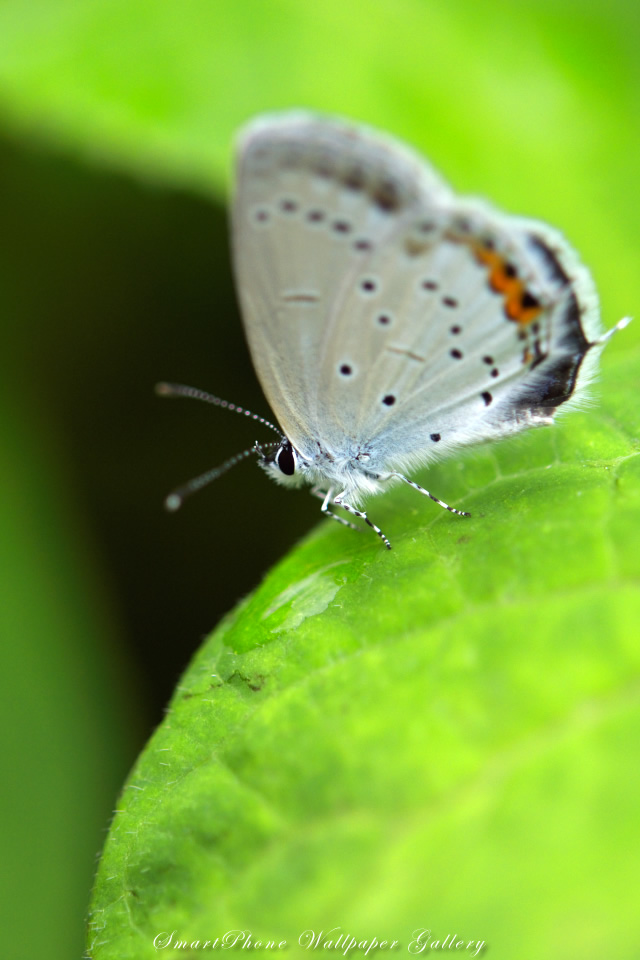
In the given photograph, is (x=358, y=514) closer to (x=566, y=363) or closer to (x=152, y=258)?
(x=566, y=363)

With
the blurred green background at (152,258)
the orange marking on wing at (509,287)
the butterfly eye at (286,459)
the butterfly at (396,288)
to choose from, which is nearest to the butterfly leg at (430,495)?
the butterfly at (396,288)

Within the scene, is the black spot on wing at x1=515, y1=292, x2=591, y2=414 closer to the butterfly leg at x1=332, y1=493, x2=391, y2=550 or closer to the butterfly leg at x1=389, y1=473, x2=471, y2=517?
the butterfly leg at x1=389, y1=473, x2=471, y2=517

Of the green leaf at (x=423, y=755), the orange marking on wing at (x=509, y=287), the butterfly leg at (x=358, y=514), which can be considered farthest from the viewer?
the orange marking on wing at (x=509, y=287)

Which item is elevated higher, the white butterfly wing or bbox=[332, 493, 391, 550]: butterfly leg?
the white butterfly wing

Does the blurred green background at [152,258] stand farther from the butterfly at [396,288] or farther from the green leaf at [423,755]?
the green leaf at [423,755]

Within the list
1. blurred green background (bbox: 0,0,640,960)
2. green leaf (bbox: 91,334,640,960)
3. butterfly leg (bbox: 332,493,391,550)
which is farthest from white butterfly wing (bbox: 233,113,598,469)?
blurred green background (bbox: 0,0,640,960)

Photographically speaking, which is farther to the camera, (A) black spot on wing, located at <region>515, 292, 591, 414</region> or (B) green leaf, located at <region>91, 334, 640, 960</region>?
(A) black spot on wing, located at <region>515, 292, 591, 414</region>
